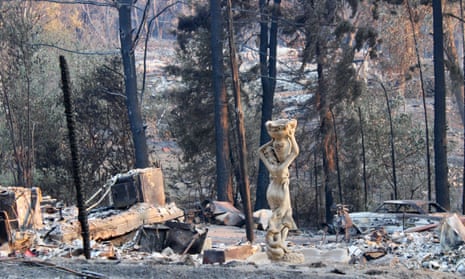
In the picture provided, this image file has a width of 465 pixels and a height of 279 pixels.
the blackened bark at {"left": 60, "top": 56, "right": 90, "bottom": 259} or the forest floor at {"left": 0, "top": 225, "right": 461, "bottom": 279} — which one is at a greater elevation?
the blackened bark at {"left": 60, "top": 56, "right": 90, "bottom": 259}

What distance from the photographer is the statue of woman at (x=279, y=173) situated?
12.7 metres

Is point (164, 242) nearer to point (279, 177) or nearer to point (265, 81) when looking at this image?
point (279, 177)

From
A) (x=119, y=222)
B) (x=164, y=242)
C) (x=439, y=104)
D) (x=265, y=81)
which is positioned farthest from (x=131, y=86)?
(x=164, y=242)

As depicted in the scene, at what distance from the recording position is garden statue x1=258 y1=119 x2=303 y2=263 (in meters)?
12.7

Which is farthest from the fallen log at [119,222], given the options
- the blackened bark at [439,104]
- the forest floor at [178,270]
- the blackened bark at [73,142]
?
the blackened bark at [439,104]

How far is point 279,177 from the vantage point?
12805mm

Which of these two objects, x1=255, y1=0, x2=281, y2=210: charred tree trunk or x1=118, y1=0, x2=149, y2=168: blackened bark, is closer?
x1=118, y1=0, x2=149, y2=168: blackened bark

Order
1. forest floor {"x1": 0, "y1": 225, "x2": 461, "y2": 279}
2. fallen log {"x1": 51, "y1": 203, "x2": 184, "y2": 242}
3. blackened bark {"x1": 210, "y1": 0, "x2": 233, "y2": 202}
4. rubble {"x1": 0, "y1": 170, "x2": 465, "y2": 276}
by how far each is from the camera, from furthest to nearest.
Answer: blackened bark {"x1": 210, "y1": 0, "x2": 233, "y2": 202}
fallen log {"x1": 51, "y1": 203, "x2": 184, "y2": 242}
rubble {"x1": 0, "y1": 170, "x2": 465, "y2": 276}
forest floor {"x1": 0, "y1": 225, "x2": 461, "y2": 279}

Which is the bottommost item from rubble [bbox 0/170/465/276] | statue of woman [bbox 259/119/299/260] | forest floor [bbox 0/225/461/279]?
rubble [bbox 0/170/465/276]

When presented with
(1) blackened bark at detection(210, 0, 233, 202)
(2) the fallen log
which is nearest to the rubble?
(2) the fallen log

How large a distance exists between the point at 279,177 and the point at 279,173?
9cm

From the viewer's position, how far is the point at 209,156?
34.2 meters

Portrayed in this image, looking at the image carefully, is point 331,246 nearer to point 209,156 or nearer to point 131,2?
point 131,2

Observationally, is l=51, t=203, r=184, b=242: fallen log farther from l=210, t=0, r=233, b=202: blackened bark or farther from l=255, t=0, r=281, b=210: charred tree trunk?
l=255, t=0, r=281, b=210: charred tree trunk
